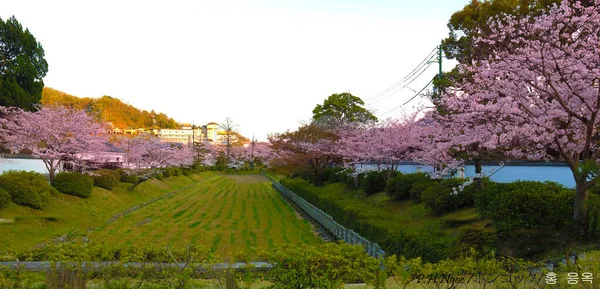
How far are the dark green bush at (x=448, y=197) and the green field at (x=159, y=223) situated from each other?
4860 millimetres

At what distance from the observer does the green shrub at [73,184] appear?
2341 cm

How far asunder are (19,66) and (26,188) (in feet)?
61.9

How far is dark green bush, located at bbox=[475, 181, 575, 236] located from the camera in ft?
30.9

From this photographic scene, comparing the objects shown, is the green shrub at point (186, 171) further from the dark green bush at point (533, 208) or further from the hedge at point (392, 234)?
the dark green bush at point (533, 208)

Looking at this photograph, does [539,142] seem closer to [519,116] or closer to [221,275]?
[519,116]

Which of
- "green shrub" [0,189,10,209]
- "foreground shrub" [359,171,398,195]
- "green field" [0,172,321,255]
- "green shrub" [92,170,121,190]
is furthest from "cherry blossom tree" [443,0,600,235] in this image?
"green shrub" [92,170,121,190]

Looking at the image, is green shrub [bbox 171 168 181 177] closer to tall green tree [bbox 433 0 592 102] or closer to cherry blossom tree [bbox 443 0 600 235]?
tall green tree [bbox 433 0 592 102]

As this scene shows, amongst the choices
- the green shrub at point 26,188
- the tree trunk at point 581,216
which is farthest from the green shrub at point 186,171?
the tree trunk at point 581,216

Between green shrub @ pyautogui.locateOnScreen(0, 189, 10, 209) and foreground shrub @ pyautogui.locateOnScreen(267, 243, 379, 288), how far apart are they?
54.8 feet

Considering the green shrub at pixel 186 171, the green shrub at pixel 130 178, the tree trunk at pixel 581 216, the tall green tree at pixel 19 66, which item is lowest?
the green shrub at pixel 186 171

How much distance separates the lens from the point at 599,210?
8570 millimetres

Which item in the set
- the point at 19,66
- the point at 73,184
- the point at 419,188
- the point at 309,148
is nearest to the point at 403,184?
the point at 419,188

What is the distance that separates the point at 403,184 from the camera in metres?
19.0

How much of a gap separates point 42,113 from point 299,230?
15603 mm
